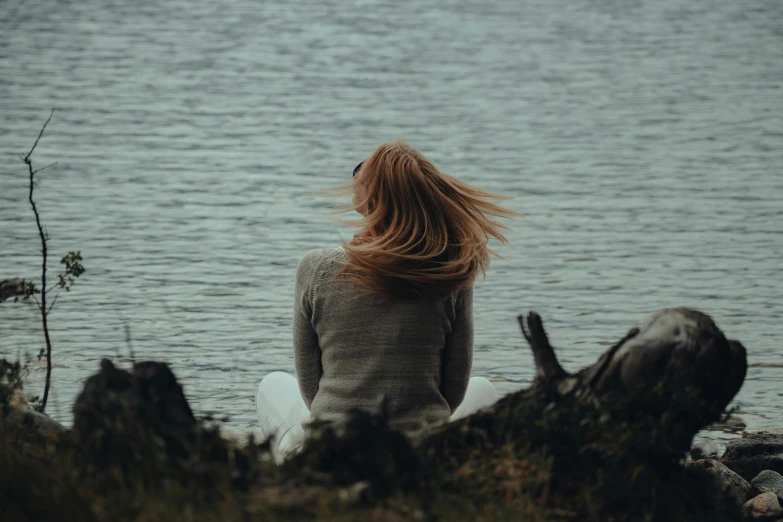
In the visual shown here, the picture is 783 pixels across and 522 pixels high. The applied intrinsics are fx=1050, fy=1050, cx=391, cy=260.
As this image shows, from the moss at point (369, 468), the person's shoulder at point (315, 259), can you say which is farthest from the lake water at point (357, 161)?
the moss at point (369, 468)

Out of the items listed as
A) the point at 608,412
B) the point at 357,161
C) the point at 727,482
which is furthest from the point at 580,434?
the point at 357,161

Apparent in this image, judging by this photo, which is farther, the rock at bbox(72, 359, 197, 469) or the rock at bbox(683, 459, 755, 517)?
the rock at bbox(683, 459, 755, 517)

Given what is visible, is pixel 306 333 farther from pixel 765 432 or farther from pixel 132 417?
pixel 765 432

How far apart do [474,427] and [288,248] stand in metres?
8.82

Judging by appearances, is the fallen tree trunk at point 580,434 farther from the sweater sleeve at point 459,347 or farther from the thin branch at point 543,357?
the sweater sleeve at point 459,347

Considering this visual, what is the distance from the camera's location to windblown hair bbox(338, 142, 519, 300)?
160 inches

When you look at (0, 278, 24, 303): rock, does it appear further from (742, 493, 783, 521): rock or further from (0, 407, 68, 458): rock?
(742, 493, 783, 521): rock

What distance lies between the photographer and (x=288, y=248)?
12.4 metres

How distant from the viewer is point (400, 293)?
4.14 meters

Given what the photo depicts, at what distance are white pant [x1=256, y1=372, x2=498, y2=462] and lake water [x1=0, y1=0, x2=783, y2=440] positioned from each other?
4.91 ft

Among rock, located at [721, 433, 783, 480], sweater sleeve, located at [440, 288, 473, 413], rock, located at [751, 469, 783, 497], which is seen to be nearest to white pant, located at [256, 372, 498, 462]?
sweater sleeve, located at [440, 288, 473, 413]

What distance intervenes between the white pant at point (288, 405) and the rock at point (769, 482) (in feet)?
6.29

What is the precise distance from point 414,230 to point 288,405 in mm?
1316

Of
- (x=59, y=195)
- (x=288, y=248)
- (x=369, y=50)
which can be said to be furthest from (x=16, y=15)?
(x=288, y=248)
